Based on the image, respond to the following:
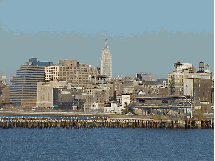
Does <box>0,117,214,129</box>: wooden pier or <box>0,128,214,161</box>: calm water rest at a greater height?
<box>0,117,214,129</box>: wooden pier

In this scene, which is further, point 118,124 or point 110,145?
point 118,124

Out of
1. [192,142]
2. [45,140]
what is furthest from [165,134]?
[45,140]

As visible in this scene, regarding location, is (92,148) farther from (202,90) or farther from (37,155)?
(202,90)

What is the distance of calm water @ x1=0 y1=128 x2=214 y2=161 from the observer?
74250mm

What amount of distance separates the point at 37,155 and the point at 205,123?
173ft

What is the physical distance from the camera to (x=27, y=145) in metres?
88.4

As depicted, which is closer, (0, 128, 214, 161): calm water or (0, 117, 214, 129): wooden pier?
(0, 128, 214, 161): calm water

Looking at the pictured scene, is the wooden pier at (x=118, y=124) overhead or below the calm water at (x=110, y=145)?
overhead

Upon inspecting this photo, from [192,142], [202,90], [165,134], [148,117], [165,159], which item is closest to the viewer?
[165,159]

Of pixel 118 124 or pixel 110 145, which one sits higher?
pixel 118 124

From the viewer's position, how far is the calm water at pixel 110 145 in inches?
2923

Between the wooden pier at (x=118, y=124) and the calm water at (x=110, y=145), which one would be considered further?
the wooden pier at (x=118, y=124)

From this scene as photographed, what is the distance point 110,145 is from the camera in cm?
8756

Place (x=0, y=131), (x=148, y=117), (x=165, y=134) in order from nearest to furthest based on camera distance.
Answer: (x=165, y=134)
(x=0, y=131)
(x=148, y=117)
